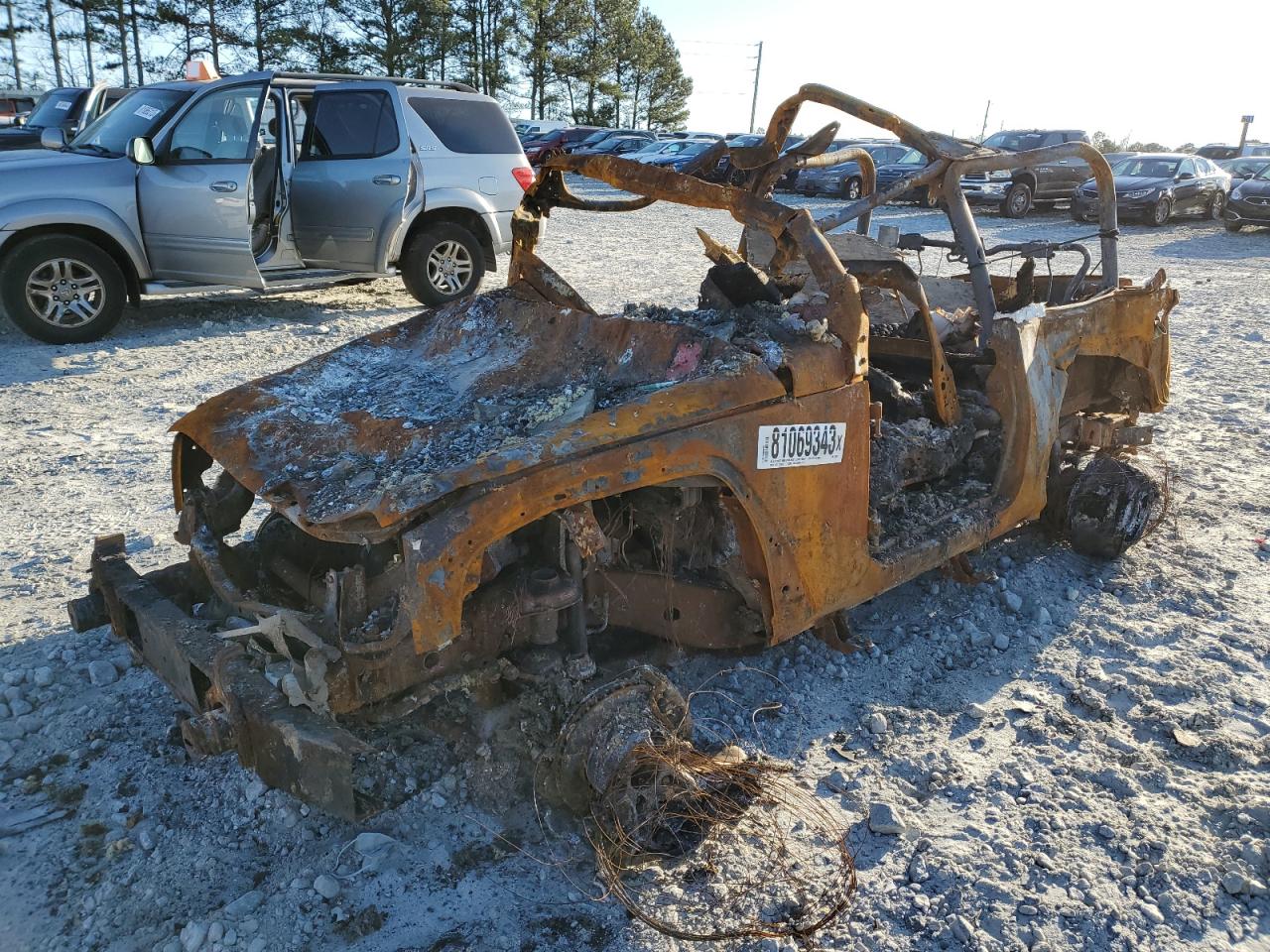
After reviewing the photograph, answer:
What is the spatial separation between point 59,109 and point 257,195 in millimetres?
8429

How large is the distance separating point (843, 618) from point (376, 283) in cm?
935

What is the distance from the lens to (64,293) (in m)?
8.07

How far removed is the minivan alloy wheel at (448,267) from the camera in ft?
32.4

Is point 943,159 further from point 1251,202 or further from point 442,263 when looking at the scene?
point 1251,202

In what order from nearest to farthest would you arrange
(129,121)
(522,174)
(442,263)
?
(129,121) < (442,263) < (522,174)

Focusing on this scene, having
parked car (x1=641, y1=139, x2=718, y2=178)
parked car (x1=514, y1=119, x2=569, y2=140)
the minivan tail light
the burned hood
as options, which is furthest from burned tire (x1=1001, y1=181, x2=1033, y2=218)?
the burned hood

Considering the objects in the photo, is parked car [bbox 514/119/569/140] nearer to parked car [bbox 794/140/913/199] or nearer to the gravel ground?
parked car [bbox 794/140/913/199]

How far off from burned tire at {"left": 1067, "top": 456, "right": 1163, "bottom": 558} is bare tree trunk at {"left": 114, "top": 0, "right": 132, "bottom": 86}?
115ft

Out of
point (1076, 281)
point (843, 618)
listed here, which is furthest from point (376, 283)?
point (843, 618)

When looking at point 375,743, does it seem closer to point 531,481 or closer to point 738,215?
point 531,481

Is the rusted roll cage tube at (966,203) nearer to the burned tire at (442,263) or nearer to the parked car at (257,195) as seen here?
the parked car at (257,195)

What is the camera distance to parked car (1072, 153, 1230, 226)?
19750 millimetres

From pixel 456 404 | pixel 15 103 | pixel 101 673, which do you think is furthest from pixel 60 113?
pixel 456 404

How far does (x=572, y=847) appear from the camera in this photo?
2863 millimetres
